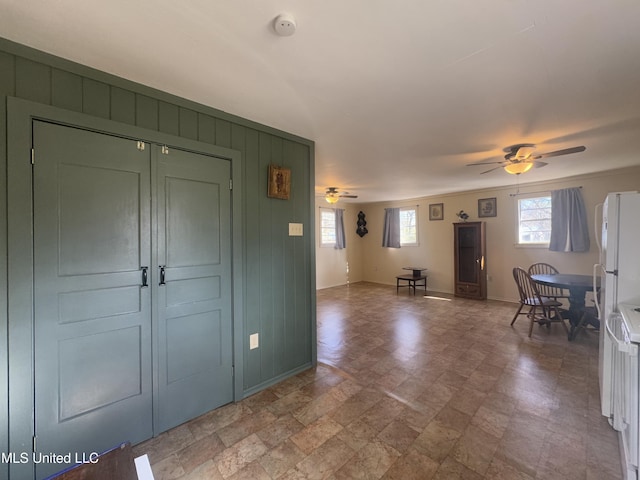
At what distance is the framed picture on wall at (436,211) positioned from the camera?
654 centimetres

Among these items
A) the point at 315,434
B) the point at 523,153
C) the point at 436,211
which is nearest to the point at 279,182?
the point at 315,434

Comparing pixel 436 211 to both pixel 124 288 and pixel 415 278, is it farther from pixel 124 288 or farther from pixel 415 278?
pixel 124 288

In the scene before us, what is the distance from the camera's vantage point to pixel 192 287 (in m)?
2.04

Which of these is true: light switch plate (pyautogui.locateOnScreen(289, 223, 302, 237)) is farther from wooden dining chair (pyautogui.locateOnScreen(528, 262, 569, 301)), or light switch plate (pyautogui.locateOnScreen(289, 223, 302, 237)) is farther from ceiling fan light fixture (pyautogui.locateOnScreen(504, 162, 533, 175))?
wooden dining chair (pyautogui.locateOnScreen(528, 262, 569, 301))

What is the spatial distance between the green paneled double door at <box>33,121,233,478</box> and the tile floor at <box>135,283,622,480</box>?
1.09ft

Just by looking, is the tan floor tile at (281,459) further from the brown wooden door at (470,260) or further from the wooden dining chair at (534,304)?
the brown wooden door at (470,260)

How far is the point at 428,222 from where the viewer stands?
681 cm

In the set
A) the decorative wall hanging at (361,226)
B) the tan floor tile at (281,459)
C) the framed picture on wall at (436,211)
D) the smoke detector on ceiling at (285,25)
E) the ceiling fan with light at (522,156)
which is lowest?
the tan floor tile at (281,459)

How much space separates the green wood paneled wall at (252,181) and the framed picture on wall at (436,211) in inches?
188

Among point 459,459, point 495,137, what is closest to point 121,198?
point 459,459

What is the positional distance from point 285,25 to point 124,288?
5.91 feet

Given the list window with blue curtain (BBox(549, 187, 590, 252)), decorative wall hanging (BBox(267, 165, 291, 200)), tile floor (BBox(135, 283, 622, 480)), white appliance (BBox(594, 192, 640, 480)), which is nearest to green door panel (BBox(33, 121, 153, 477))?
tile floor (BBox(135, 283, 622, 480))

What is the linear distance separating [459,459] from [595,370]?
2169mm

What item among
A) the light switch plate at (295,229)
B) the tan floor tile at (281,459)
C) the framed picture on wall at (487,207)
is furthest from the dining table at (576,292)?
the tan floor tile at (281,459)
